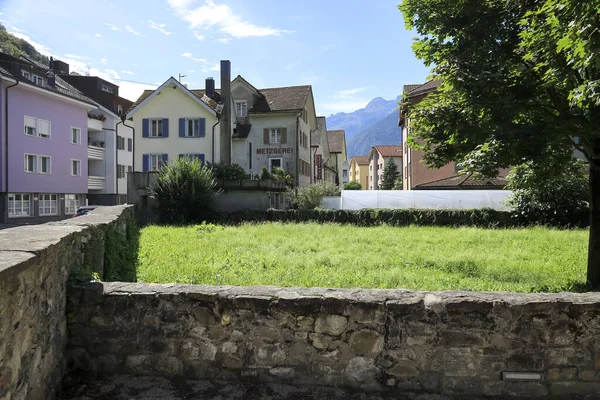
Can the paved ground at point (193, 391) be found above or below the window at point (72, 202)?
below

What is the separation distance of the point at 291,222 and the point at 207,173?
5152 mm

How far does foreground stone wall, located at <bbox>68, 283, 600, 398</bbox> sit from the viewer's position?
140 inches

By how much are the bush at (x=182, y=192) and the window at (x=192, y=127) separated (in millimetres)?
10654

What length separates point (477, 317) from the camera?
3578 mm

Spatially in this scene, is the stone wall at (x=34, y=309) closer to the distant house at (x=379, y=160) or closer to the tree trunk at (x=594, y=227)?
the tree trunk at (x=594, y=227)

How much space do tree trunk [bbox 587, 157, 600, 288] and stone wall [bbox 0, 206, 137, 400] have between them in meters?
8.23

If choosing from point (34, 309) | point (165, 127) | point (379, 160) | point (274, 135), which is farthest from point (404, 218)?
point (379, 160)

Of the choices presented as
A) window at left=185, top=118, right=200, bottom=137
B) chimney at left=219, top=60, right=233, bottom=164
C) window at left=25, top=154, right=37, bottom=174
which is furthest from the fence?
window at left=25, top=154, right=37, bottom=174

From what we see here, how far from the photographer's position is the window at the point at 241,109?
118 ft

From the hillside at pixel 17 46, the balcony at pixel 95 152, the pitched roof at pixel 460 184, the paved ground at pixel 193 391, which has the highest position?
the hillside at pixel 17 46

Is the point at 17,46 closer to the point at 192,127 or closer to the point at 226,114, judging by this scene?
the point at 192,127

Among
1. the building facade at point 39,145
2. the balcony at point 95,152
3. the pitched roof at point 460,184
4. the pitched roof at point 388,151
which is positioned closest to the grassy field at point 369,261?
the pitched roof at point 460,184

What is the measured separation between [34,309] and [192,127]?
102ft

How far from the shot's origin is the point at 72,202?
117 ft
